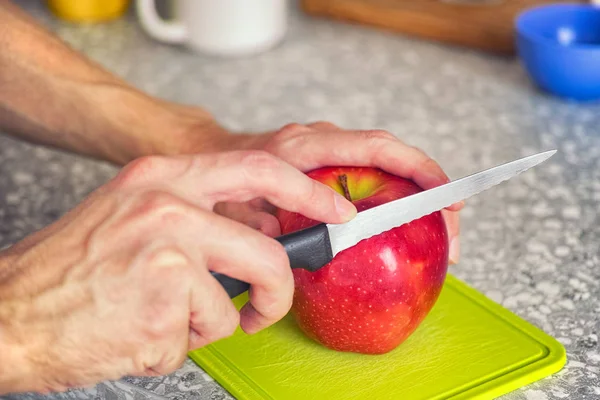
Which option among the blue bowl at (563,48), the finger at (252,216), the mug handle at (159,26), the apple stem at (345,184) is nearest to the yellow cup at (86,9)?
the mug handle at (159,26)

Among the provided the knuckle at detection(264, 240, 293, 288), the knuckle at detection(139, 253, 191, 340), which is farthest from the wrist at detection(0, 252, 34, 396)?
the knuckle at detection(264, 240, 293, 288)

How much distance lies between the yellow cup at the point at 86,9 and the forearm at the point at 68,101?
2.28 ft

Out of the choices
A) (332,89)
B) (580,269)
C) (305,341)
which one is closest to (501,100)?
(332,89)


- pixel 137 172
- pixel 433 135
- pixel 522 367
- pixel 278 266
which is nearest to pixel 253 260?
pixel 278 266

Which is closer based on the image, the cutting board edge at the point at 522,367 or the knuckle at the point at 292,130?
the cutting board edge at the point at 522,367

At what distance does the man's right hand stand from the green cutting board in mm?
144

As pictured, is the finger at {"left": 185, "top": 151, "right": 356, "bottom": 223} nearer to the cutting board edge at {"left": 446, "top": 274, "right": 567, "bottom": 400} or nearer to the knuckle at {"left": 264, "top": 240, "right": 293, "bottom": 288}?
the knuckle at {"left": 264, "top": 240, "right": 293, "bottom": 288}

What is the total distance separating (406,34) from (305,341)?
1.02m

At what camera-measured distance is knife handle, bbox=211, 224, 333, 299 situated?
864mm

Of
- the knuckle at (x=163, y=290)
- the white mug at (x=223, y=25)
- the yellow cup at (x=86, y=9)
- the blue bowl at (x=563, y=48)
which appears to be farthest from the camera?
the yellow cup at (x=86, y=9)

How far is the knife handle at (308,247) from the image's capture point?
2.83 ft

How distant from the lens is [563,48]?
4.98 feet

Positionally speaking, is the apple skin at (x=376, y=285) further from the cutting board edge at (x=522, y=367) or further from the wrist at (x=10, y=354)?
the wrist at (x=10, y=354)

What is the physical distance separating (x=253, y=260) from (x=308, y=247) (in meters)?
0.10
